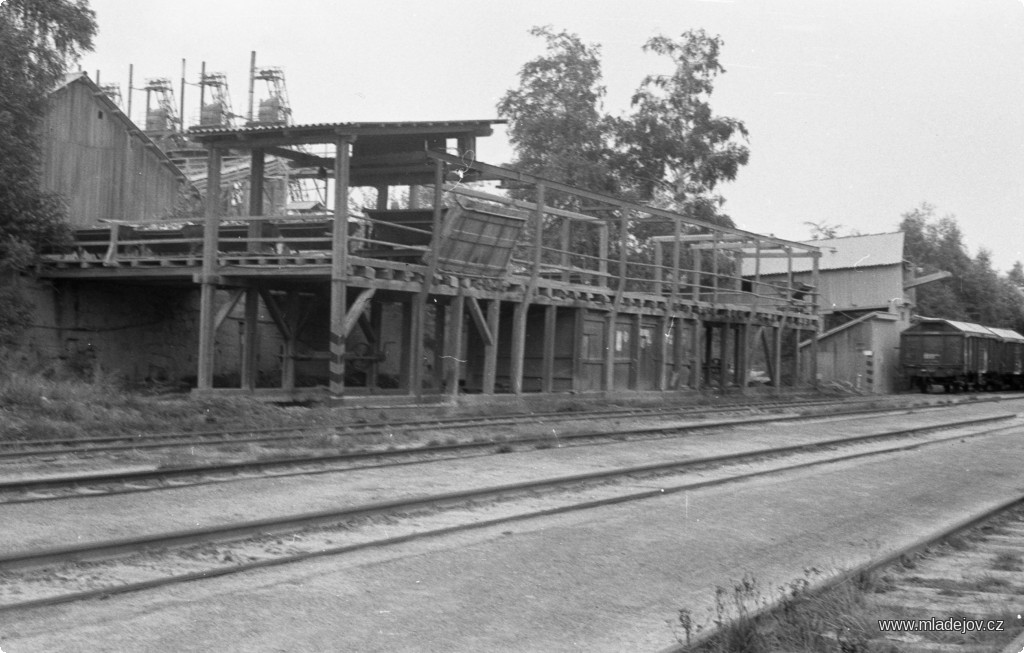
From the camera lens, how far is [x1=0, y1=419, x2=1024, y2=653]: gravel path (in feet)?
18.2

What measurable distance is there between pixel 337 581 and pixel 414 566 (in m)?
0.70

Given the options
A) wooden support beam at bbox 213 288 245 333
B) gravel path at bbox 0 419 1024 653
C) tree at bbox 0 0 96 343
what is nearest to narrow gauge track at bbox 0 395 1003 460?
wooden support beam at bbox 213 288 245 333

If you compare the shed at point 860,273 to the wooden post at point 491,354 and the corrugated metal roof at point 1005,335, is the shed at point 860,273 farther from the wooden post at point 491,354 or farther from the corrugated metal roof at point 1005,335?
the wooden post at point 491,354

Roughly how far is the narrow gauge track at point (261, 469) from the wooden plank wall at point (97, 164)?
17848 millimetres

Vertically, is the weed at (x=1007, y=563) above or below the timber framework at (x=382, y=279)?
below

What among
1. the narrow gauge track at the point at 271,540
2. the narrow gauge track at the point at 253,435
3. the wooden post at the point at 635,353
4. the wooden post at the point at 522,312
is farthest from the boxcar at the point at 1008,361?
the narrow gauge track at the point at 271,540

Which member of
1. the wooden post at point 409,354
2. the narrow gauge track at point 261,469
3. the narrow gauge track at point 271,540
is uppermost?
the wooden post at point 409,354

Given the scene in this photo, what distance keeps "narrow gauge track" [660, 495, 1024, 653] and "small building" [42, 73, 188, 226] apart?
82.2 feet

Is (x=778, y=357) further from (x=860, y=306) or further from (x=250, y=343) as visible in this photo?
(x=250, y=343)

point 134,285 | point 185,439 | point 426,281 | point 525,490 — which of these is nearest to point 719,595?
point 525,490

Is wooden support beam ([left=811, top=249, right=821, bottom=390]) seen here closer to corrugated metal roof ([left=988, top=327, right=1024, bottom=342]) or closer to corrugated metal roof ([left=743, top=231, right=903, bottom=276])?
corrugated metal roof ([left=743, top=231, right=903, bottom=276])

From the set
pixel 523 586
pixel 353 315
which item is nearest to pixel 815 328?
pixel 353 315

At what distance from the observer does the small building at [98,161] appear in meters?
29.1

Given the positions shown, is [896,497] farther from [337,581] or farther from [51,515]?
[51,515]
